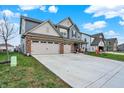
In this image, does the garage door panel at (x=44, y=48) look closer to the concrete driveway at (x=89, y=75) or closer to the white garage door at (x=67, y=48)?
the white garage door at (x=67, y=48)

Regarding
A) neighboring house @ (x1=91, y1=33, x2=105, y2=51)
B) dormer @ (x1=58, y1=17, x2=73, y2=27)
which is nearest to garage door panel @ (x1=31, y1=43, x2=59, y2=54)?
dormer @ (x1=58, y1=17, x2=73, y2=27)

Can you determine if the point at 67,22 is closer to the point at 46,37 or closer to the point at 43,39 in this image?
the point at 46,37

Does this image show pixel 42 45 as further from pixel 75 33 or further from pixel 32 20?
pixel 75 33

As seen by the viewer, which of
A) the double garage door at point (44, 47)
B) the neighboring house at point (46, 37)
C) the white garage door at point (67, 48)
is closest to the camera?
the neighboring house at point (46, 37)

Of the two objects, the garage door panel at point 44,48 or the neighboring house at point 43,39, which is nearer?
the neighboring house at point 43,39

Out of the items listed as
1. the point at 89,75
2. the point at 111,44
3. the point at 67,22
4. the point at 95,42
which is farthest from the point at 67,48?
the point at 111,44

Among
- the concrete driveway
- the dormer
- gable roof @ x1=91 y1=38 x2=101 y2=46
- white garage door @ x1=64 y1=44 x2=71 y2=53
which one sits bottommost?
the concrete driveway

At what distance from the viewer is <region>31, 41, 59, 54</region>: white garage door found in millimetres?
18578

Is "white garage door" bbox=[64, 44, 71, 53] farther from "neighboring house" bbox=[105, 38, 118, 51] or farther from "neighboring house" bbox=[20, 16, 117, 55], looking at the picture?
"neighboring house" bbox=[105, 38, 118, 51]

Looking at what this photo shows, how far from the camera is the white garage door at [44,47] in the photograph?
18.6 metres

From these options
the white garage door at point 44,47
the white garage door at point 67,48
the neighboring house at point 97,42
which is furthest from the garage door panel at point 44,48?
the neighboring house at point 97,42

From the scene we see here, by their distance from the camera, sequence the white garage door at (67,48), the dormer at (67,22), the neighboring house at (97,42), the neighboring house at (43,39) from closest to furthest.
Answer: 1. the neighboring house at (43,39)
2. the white garage door at (67,48)
3. the dormer at (67,22)
4. the neighboring house at (97,42)

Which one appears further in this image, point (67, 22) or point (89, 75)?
point (67, 22)

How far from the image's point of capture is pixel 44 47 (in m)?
19.8
